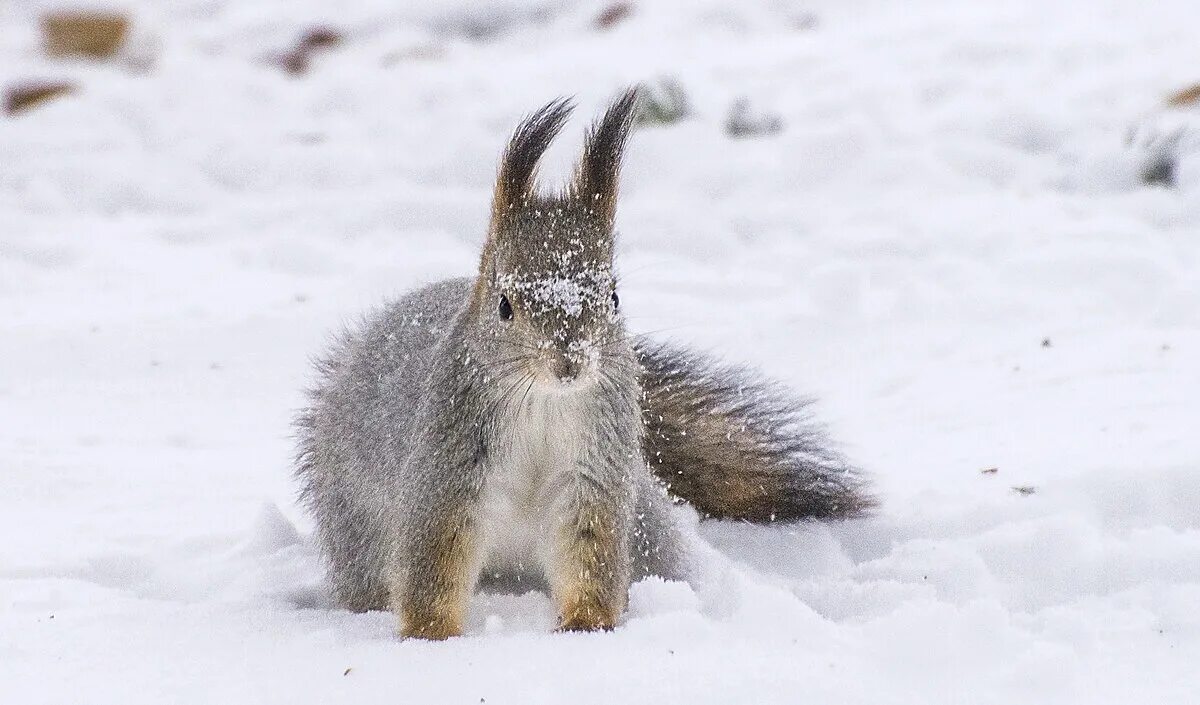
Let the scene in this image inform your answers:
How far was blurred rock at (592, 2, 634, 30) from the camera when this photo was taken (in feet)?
26.3

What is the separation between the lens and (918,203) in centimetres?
529

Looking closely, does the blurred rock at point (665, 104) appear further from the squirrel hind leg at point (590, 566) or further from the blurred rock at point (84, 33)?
the squirrel hind leg at point (590, 566)

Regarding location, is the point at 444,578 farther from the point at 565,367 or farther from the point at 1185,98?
the point at 1185,98

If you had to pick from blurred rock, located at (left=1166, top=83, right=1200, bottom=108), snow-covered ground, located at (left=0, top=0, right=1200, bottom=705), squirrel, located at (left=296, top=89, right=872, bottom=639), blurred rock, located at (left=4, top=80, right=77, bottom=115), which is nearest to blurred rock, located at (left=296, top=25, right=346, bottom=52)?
snow-covered ground, located at (left=0, top=0, right=1200, bottom=705)

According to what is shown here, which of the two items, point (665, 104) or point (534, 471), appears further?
point (665, 104)

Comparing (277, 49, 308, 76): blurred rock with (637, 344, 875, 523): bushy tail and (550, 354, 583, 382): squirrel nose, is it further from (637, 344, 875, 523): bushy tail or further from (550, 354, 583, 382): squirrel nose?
(550, 354, 583, 382): squirrel nose

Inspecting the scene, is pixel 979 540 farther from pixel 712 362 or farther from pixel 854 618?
pixel 712 362

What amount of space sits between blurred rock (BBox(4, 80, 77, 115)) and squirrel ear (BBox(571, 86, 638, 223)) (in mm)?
5109

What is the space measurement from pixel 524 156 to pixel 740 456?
988 millimetres

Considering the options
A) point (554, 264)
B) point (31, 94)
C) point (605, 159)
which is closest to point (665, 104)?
point (31, 94)

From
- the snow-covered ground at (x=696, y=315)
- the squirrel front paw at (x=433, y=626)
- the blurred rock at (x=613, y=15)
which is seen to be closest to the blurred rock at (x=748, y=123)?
the snow-covered ground at (x=696, y=315)

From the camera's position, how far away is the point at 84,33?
8.01 metres

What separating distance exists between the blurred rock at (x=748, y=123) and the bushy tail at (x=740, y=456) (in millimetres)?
2943

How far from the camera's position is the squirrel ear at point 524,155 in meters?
2.41
